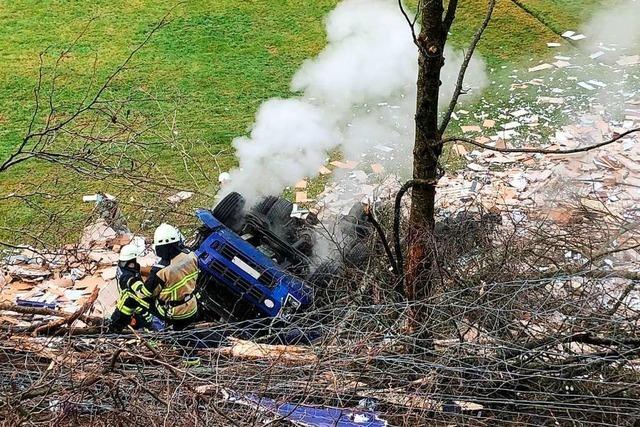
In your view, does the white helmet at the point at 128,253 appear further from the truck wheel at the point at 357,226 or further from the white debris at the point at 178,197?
the white debris at the point at 178,197

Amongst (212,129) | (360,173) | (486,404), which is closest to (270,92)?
(212,129)

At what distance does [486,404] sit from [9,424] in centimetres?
274

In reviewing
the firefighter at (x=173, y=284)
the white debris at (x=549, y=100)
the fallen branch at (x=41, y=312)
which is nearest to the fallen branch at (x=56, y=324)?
the fallen branch at (x=41, y=312)

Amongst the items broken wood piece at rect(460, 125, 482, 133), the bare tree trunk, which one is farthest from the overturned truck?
broken wood piece at rect(460, 125, 482, 133)

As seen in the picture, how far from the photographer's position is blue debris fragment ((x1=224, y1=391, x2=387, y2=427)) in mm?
3984

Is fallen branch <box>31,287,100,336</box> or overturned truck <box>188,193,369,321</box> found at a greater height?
fallen branch <box>31,287,100,336</box>

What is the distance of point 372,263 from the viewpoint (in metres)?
5.64

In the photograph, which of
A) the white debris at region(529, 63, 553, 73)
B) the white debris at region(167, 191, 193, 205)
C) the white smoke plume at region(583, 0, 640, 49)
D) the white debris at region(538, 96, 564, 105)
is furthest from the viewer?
the white smoke plume at region(583, 0, 640, 49)

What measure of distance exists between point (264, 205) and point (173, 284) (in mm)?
1280

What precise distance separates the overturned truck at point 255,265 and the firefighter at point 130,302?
0.48m

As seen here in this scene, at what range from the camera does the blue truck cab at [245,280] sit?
5570mm

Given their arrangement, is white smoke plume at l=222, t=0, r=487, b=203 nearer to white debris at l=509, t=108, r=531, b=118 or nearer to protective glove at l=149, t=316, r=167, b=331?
white debris at l=509, t=108, r=531, b=118

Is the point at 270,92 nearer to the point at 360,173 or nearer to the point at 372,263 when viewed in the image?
the point at 360,173

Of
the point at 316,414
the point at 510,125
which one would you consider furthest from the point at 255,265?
the point at 510,125
